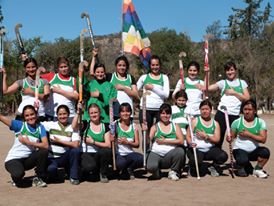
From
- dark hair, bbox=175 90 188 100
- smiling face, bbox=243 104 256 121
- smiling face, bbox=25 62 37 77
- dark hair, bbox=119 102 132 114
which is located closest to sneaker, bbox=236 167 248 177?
smiling face, bbox=243 104 256 121

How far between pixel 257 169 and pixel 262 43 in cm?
4574

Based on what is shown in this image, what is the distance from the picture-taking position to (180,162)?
7.23 meters

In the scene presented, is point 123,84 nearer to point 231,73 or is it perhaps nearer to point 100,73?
point 100,73

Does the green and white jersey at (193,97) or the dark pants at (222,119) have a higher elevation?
the green and white jersey at (193,97)

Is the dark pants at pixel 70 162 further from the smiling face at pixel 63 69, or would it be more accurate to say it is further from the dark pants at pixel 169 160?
the smiling face at pixel 63 69

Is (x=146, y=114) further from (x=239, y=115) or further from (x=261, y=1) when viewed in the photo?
(x=261, y=1)

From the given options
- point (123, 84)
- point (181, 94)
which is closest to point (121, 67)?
point (123, 84)

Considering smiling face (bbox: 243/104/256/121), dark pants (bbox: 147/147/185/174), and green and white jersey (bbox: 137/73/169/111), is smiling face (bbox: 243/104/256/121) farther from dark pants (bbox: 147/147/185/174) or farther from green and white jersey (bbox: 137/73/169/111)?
green and white jersey (bbox: 137/73/169/111)

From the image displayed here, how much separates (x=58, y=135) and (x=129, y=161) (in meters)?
1.27

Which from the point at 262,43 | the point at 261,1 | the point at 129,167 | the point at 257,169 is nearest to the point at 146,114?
the point at 129,167

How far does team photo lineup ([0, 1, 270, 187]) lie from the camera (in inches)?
270

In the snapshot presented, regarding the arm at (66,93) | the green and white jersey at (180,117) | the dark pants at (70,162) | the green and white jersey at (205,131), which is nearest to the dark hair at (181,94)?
the green and white jersey at (180,117)

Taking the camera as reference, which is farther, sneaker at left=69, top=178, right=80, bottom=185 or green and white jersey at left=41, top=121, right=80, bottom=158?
green and white jersey at left=41, top=121, right=80, bottom=158

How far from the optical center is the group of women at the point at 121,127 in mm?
6809
